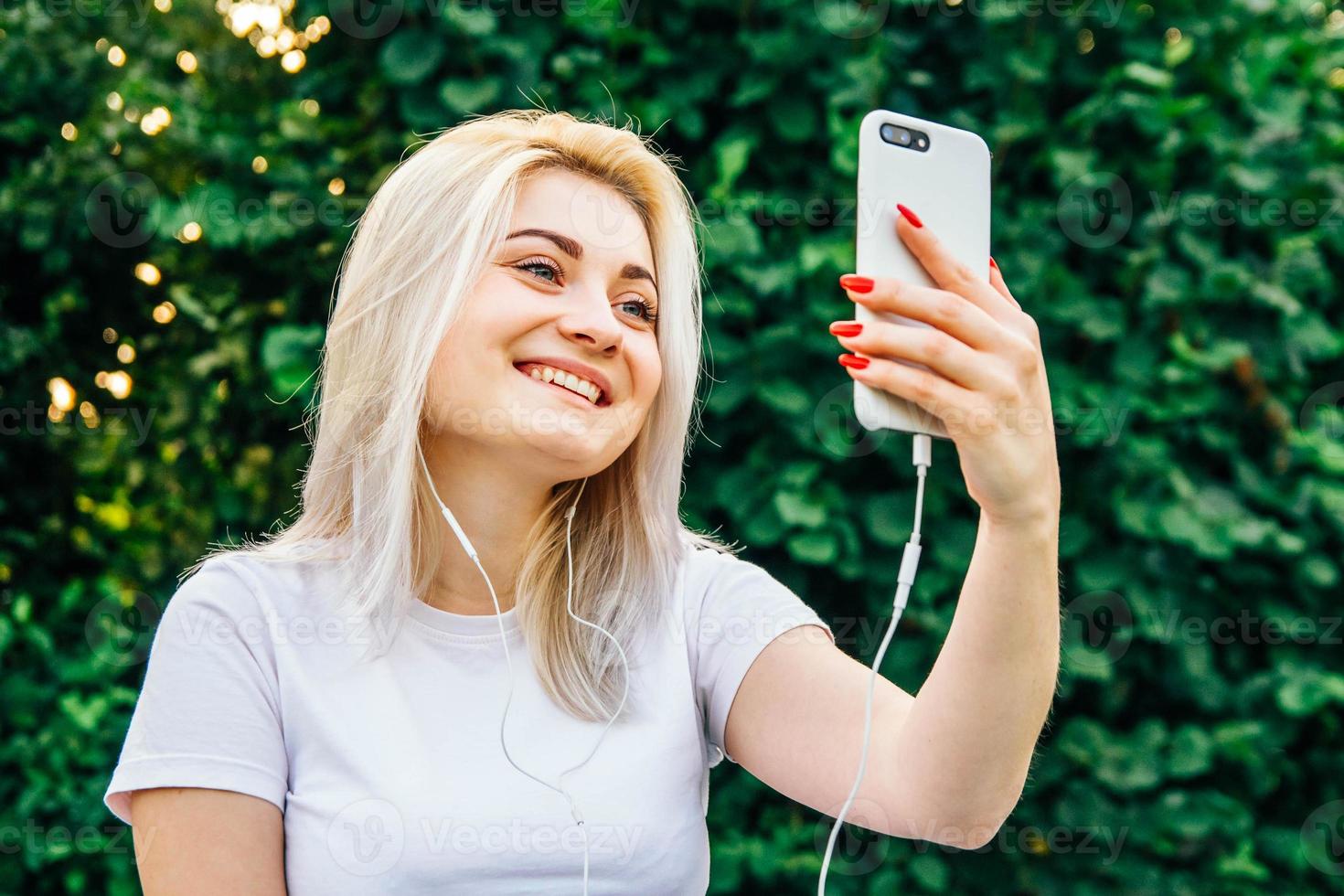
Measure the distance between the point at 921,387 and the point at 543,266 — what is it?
27.2 inches

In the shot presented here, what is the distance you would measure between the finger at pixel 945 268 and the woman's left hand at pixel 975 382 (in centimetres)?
4

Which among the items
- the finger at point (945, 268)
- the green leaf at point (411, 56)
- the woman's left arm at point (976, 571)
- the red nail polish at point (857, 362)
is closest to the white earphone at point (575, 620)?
the woman's left arm at point (976, 571)

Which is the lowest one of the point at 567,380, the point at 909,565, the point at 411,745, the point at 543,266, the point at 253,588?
the point at 411,745

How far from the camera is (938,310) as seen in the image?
1225mm

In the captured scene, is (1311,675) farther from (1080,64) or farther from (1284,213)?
(1080,64)

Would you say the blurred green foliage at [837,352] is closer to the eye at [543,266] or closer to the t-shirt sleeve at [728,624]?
the t-shirt sleeve at [728,624]

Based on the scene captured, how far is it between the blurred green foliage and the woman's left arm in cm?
111

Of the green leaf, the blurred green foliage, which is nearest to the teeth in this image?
the blurred green foliage

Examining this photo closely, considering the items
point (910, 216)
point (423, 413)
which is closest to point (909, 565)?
point (910, 216)

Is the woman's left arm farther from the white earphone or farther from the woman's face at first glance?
the woman's face

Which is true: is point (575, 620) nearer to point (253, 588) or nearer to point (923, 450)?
point (253, 588)

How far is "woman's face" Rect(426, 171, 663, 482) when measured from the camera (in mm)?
1605

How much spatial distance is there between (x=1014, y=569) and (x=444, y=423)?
0.85 metres

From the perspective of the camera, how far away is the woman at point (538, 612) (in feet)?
4.33
